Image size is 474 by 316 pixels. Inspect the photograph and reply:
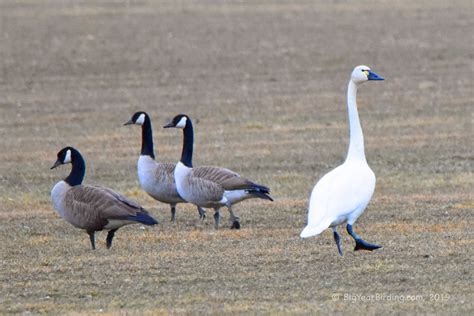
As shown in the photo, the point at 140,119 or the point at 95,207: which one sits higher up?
the point at 140,119

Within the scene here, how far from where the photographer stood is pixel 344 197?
9.85 meters

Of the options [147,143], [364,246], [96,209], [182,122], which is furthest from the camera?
[147,143]

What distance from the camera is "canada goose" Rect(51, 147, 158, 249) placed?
10805 millimetres

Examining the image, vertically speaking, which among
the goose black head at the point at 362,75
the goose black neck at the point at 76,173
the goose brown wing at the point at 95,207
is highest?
the goose black head at the point at 362,75

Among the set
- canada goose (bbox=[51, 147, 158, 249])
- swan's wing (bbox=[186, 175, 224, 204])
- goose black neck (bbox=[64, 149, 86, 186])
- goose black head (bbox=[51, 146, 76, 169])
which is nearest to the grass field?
canada goose (bbox=[51, 147, 158, 249])

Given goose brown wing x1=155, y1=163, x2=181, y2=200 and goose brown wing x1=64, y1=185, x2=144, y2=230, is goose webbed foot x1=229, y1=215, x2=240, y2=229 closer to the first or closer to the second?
goose brown wing x1=155, y1=163, x2=181, y2=200

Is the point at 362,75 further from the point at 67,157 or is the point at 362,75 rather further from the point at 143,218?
the point at 67,157

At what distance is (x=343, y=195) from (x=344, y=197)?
23mm

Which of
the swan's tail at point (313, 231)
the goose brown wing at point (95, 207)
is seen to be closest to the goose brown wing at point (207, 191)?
the goose brown wing at point (95, 207)

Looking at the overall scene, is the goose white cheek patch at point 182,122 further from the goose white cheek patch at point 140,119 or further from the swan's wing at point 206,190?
the swan's wing at point 206,190

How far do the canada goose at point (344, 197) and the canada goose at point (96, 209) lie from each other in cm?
156

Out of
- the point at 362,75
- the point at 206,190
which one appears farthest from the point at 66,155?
the point at 362,75

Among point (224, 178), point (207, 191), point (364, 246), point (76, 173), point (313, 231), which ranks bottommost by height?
point (364, 246)

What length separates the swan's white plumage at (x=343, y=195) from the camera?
968 cm
